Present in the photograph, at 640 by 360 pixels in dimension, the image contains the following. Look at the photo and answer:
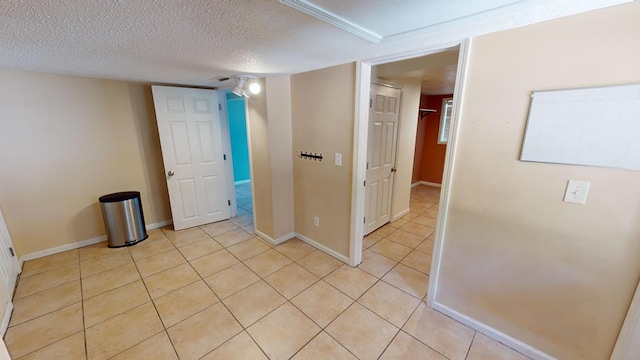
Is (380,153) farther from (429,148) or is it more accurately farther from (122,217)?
(122,217)

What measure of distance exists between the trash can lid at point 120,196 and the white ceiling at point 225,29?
144 cm

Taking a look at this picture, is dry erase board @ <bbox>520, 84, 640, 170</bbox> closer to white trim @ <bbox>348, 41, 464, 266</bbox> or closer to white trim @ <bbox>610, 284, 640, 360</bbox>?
white trim @ <bbox>610, 284, 640, 360</bbox>

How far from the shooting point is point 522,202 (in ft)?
4.85

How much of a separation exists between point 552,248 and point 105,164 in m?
4.38

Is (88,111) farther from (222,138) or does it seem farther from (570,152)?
(570,152)

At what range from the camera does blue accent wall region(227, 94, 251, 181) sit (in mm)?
5594

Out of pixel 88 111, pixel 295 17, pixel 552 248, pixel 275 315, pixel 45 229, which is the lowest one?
pixel 275 315

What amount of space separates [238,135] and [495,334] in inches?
223

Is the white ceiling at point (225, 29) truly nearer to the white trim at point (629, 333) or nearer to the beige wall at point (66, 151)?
the beige wall at point (66, 151)

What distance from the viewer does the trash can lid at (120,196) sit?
2818 mm

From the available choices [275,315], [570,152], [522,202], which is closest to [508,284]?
[522,202]

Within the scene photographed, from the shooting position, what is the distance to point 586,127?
48.8 inches

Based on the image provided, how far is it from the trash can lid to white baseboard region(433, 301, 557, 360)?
351 cm

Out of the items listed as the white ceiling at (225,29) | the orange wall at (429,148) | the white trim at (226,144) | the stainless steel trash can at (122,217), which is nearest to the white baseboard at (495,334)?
the white ceiling at (225,29)
